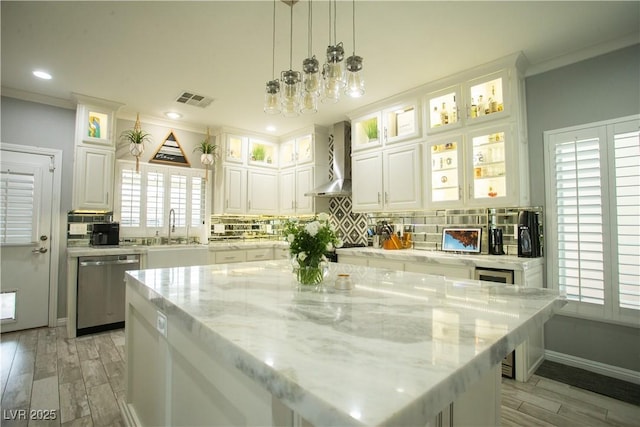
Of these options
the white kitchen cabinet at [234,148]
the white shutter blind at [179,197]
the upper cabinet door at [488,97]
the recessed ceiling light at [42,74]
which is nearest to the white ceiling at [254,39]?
the recessed ceiling light at [42,74]

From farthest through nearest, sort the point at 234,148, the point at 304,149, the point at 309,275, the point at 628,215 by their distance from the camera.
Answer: the point at 304,149 < the point at 234,148 < the point at 628,215 < the point at 309,275

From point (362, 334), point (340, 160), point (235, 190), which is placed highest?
point (340, 160)

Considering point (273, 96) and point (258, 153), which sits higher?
point (258, 153)

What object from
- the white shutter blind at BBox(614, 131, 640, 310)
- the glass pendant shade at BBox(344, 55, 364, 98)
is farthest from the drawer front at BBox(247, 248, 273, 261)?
the white shutter blind at BBox(614, 131, 640, 310)

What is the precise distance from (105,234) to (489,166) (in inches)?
177

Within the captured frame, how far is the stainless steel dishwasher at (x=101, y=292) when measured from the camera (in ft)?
11.4

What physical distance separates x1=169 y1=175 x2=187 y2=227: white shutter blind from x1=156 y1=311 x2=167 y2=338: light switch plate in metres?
3.53

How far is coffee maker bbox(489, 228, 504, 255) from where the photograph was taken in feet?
10.2

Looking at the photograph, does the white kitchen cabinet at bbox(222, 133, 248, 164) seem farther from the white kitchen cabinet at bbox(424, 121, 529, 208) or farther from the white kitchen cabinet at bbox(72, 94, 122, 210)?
the white kitchen cabinet at bbox(424, 121, 529, 208)

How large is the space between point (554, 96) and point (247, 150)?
13.1ft

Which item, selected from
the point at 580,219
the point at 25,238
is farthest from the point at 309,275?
the point at 25,238

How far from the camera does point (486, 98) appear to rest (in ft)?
10.2

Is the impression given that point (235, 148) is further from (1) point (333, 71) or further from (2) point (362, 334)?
(2) point (362, 334)

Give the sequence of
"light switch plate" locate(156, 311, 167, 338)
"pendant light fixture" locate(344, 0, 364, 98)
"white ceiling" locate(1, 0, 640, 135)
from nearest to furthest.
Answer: "light switch plate" locate(156, 311, 167, 338), "pendant light fixture" locate(344, 0, 364, 98), "white ceiling" locate(1, 0, 640, 135)
